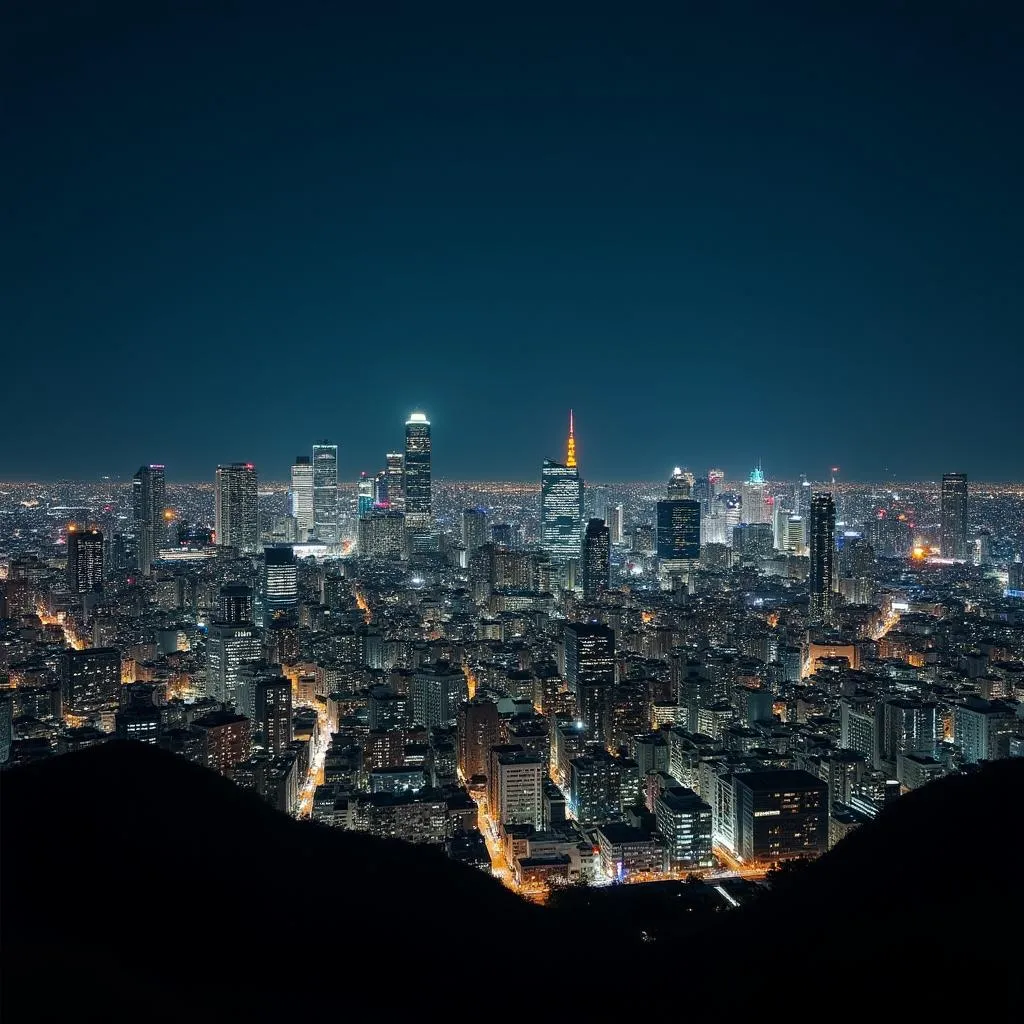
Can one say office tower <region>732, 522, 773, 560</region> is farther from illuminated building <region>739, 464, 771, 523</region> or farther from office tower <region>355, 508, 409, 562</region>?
office tower <region>355, 508, 409, 562</region>

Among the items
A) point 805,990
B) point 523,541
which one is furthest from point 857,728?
point 523,541

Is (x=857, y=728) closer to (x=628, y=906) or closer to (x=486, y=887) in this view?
(x=628, y=906)

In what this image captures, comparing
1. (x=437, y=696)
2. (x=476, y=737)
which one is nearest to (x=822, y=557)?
(x=437, y=696)

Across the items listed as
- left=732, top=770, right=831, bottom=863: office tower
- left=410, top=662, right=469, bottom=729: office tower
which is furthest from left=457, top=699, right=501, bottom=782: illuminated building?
left=732, top=770, right=831, bottom=863: office tower

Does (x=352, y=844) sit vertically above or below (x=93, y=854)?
below

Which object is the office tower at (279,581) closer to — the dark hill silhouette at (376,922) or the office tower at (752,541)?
the office tower at (752,541)

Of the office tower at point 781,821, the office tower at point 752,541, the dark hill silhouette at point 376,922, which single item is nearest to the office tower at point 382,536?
the office tower at point 752,541
